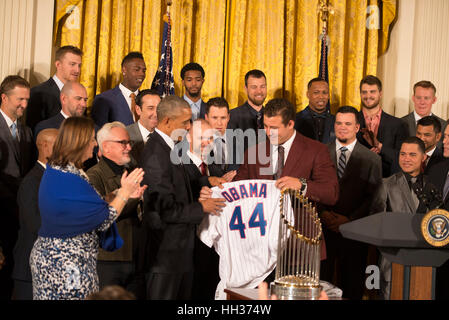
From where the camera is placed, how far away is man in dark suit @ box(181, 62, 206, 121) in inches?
284

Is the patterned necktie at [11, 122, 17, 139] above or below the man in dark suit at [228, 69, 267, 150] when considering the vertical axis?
below

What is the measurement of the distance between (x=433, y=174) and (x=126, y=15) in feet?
13.9

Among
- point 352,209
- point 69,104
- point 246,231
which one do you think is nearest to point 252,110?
point 352,209

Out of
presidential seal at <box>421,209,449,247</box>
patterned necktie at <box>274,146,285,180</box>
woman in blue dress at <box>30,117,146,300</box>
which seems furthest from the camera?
patterned necktie at <box>274,146,285,180</box>

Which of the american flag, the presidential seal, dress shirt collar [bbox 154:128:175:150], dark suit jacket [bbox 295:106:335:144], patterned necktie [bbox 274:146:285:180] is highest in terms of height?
the american flag

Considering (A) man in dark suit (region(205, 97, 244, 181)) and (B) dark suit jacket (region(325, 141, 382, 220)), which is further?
(A) man in dark suit (region(205, 97, 244, 181))

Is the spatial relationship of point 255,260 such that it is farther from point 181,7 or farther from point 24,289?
point 181,7

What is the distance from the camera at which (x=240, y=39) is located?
848 centimetres

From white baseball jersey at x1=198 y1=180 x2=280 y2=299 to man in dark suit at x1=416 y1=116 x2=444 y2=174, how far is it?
2.28 meters

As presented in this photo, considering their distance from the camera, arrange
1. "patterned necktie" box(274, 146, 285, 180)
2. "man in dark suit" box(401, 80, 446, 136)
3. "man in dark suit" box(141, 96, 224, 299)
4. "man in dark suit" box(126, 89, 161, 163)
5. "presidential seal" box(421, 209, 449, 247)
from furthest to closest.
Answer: "man in dark suit" box(401, 80, 446, 136), "man in dark suit" box(126, 89, 161, 163), "patterned necktie" box(274, 146, 285, 180), "man in dark suit" box(141, 96, 224, 299), "presidential seal" box(421, 209, 449, 247)

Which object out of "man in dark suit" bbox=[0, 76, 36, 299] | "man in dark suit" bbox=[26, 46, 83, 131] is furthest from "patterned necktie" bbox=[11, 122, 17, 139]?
"man in dark suit" bbox=[26, 46, 83, 131]

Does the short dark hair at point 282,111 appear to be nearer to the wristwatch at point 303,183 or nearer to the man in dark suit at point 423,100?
the wristwatch at point 303,183

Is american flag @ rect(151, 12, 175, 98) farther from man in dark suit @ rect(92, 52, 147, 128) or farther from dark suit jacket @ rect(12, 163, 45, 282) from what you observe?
dark suit jacket @ rect(12, 163, 45, 282)

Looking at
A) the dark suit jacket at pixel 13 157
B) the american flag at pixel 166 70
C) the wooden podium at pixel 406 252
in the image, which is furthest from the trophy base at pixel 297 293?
the american flag at pixel 166 70
